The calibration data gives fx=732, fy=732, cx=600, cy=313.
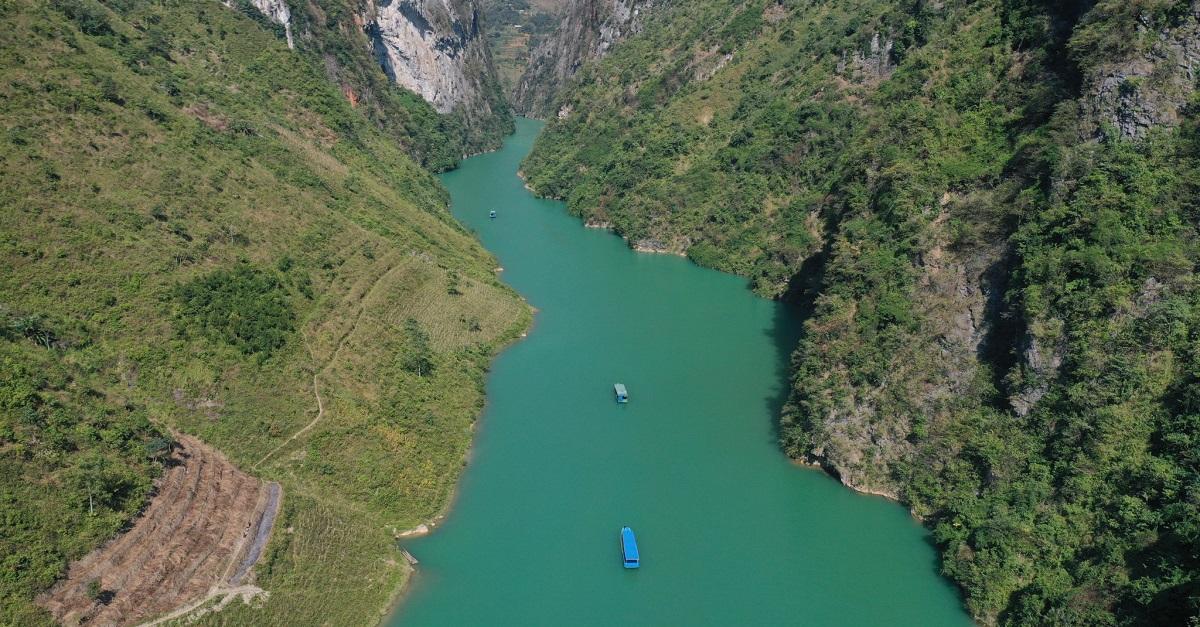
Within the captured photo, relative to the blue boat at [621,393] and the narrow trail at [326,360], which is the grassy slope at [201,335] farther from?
the blue boat at [621,393]

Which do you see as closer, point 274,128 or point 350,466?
point 350,466

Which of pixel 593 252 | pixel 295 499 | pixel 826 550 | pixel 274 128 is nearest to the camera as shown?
pixel 295 499

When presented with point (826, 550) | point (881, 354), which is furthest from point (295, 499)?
point (881, 354)

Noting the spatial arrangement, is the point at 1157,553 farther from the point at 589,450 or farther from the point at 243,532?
the point at 243,532

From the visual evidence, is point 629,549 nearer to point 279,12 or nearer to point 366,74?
point 279,12

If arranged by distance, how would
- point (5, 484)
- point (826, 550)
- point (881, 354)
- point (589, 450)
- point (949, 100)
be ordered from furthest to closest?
point (949, 100), point (589, 450), point (881, 354), point (826, 550), point (5, 484)

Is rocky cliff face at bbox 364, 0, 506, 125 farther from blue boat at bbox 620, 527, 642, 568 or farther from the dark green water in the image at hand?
blue boat at bbox 620, 527, 642, 568

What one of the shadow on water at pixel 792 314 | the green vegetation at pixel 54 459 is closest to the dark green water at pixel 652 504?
the shadow on water at pixel 792 314
